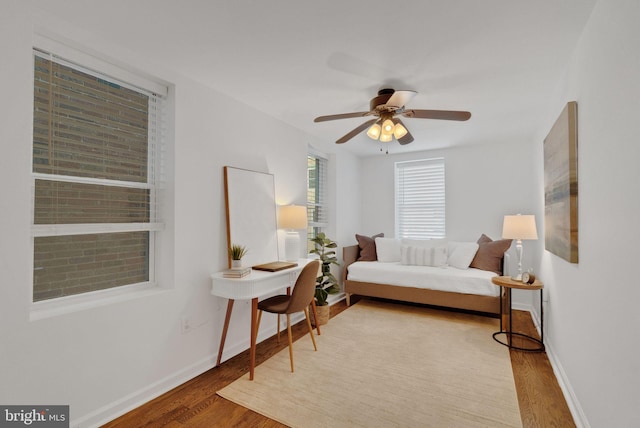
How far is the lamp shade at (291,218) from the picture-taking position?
11.5 ft

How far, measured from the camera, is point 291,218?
3502mm

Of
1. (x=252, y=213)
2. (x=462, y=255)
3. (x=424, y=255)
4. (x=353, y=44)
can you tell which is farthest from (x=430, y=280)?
(x=353, y=44)

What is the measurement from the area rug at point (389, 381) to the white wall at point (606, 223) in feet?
1.93

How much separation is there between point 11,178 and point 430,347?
347 centimetres

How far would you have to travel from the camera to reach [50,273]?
6.32ft

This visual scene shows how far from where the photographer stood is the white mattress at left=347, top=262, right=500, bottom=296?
3869 millimetres

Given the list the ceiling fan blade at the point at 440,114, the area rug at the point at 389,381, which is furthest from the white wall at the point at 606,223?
the ceiling fan blade at the point at 440,114

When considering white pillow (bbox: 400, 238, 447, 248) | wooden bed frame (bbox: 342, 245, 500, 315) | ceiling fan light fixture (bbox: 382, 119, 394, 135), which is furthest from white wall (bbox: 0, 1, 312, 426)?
white pillow (bbox: 400, 238, 447, 248)

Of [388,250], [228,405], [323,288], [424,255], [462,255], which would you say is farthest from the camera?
[388,250]

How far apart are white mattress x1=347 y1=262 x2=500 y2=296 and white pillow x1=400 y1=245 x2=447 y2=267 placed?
3.6 inches

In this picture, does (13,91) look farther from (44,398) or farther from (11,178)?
(44,398)

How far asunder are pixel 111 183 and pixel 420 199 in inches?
179

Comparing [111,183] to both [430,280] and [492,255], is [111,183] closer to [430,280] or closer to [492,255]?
[430,280]

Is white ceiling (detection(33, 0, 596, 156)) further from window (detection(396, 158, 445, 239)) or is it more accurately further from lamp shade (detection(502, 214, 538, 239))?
window (detection(396, 158, 445, 239))
